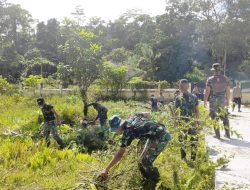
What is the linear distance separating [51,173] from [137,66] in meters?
32.5

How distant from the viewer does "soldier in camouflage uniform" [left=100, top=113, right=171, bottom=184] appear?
4703 millimetres

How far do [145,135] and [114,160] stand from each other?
56cm

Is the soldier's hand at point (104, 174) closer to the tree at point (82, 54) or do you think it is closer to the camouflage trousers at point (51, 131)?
the camouflage trousers at point (51, 131)

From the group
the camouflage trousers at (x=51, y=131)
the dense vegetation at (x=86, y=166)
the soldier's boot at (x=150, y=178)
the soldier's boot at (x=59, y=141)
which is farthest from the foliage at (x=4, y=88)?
the soldier's boot at (x=150, y=178)

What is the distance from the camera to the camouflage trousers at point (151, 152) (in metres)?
4.98

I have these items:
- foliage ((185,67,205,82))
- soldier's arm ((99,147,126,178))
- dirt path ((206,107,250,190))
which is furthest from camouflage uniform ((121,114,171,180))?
foliage ((185,67,205,82))

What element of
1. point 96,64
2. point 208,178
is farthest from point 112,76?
point 208,178

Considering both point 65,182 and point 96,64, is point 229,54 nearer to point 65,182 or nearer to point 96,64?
point 96,64

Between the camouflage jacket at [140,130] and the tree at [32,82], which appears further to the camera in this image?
the tree at [32,82]

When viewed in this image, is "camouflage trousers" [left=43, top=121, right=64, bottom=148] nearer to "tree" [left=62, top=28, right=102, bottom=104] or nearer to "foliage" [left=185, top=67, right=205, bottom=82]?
"tree" [left=62, top=28, right=102, bottom=104]

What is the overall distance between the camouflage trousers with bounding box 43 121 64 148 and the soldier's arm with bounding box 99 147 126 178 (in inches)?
194

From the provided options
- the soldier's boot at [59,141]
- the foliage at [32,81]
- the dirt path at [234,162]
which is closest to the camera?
the dirt path at [234,162]

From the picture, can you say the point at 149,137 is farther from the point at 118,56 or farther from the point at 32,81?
the point at 118,56

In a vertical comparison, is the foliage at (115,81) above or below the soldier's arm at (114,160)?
above
